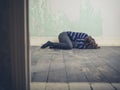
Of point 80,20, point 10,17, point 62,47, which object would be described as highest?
point 10,17

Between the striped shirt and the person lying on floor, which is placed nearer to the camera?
the person lying on floor

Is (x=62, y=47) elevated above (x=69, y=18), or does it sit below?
below

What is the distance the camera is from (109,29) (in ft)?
20.0

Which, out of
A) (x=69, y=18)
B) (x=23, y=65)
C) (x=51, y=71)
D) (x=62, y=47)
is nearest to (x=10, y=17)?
(x=23, y=65)

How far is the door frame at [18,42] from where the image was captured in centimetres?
137

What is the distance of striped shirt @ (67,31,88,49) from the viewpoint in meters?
5.40

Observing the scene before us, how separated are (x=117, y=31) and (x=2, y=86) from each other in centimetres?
492

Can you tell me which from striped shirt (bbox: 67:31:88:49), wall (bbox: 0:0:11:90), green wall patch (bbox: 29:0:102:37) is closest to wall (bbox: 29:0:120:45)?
green wall patch (bbox: 29:0:102:37)

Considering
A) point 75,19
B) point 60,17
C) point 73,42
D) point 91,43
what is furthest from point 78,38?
point 60,17

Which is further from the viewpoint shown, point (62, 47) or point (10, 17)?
point (62, 47)

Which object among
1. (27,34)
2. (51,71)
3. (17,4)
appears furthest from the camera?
(51,71)

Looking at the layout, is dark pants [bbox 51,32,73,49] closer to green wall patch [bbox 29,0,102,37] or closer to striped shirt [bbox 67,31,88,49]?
striped shirt [bbox 67,31,88,49]

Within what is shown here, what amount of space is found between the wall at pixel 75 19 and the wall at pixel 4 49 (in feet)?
14.9

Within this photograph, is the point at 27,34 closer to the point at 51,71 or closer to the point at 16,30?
the point at 16,30
